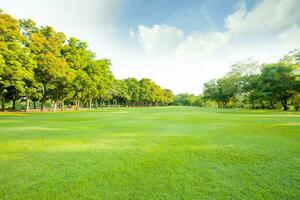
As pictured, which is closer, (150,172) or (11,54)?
(150,172)

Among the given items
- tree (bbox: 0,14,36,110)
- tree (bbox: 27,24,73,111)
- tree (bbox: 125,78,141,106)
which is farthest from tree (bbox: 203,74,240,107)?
tree (bbox: 0,14,36,110)

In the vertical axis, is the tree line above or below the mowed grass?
above

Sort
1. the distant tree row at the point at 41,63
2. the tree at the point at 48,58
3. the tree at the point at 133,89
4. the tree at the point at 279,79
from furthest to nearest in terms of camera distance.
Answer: the tree at the point at 133,89, the tree at the point at 279,79, the tree at the point at 48,58, the distant tree row at the point at 41,63

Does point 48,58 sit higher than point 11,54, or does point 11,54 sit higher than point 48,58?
point 48,58

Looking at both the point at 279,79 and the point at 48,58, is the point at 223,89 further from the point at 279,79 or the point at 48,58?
the point at 48,58

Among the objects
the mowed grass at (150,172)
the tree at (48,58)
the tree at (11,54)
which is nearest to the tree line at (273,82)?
the mowed grass at (150,172)

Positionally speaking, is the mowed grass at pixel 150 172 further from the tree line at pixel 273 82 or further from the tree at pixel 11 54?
the tree line at pixel 273 82

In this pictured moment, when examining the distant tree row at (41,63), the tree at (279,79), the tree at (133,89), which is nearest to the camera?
the distant tree row at (41,63)

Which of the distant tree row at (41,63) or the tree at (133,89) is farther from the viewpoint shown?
the tree at (133,89)

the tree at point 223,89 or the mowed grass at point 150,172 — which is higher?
the tree at point 223,89

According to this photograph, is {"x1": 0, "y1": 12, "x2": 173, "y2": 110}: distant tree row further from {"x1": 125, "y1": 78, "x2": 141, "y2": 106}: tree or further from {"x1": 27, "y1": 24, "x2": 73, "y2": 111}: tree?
{"x1": 125, "y1": 78, "x2": 141, "y2": 106}: tree

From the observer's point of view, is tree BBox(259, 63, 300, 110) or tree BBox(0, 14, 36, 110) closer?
tree BBox(0, 14, 36, 110)

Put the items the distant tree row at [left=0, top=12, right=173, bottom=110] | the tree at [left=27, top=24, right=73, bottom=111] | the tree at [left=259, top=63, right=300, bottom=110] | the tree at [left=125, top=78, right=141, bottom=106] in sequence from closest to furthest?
the distant tree row at [left=0, top=12, right=173, bottom=110], the tree at [left=27, top=24, right=73, bottom=111], the tree at [left=259, top=63, right=300, bottom=110], the tree at [left=125, top=78, right=141, bottom=106]

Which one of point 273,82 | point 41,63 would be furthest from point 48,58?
point 273,82
